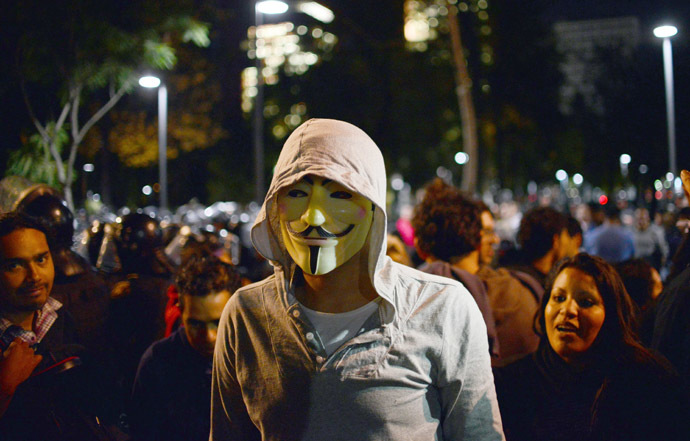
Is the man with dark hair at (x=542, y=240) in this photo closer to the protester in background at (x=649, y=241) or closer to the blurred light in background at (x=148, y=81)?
the protester in background at (x=649, y=241)

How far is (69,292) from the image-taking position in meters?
4.32

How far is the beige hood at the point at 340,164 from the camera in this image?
203 cm

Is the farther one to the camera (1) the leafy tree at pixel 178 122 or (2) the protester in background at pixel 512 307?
(1) the leafy tree at pixel 178 122

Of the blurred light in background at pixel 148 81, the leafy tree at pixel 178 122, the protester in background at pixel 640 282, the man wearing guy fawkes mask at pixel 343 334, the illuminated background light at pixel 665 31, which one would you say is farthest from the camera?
the leafy tree at pixel 178 122

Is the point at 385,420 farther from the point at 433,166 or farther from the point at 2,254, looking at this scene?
the point at 433,166

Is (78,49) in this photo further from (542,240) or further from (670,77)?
(670,77)

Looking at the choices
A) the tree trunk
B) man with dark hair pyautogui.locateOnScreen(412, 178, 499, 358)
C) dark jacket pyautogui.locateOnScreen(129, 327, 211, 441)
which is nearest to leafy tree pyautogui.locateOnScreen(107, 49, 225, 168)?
the tree trunk

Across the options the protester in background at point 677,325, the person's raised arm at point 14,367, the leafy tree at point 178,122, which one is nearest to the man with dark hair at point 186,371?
the person's raised arm at point 14,367

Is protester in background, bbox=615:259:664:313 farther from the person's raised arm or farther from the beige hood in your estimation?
the person's raised arm

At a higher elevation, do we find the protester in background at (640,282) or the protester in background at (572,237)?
the protester in background at (572,237)

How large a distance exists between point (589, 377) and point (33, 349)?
224 centimetres

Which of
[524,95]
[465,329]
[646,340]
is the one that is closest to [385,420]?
[465,329]

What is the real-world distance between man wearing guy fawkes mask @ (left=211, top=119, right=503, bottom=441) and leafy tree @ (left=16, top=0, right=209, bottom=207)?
11.5 meters

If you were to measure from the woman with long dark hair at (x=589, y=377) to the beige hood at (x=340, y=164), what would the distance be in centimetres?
119
